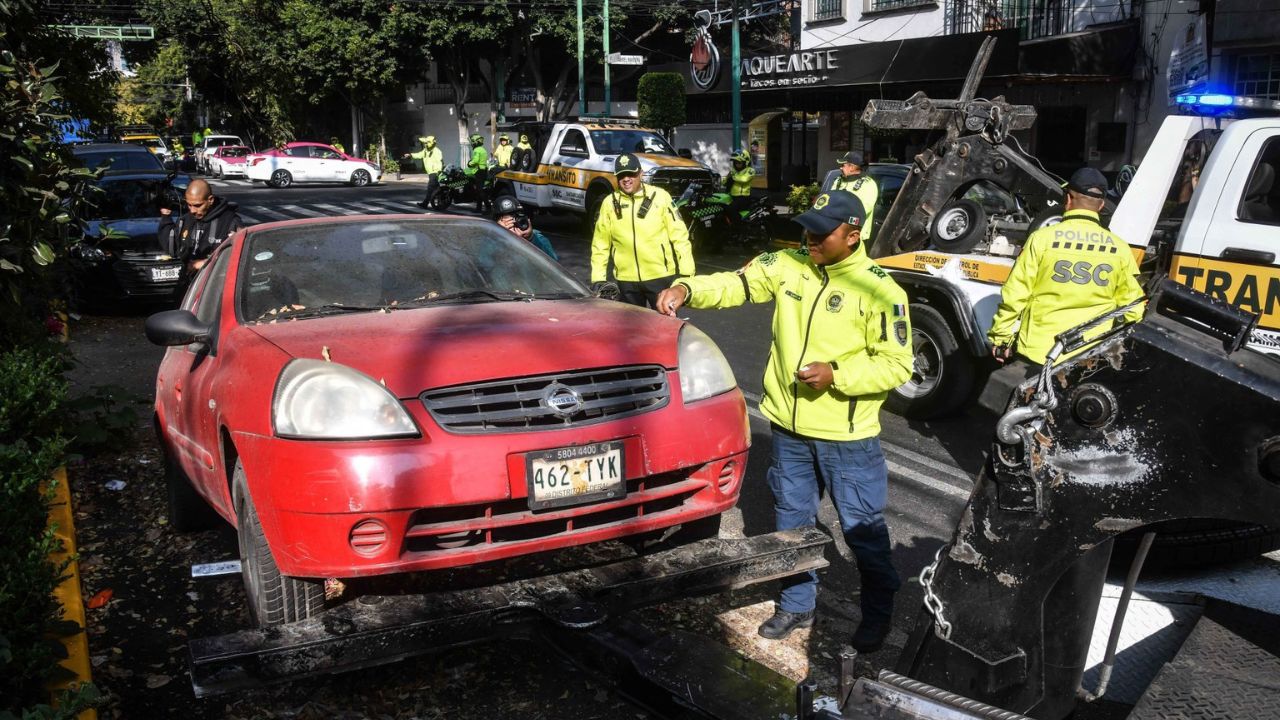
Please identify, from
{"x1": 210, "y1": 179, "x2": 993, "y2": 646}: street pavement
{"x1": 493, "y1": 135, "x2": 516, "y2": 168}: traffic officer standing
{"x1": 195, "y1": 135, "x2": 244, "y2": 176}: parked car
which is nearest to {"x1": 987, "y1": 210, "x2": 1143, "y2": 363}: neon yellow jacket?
{"x1": 210, "y1": 179, "x2": 993, "y2": 646}: street pavement

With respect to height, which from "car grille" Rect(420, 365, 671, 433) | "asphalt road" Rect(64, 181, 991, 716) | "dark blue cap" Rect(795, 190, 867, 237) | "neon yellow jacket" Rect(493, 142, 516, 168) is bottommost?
"asphalt road" Rect(64, 181, 991, 716)

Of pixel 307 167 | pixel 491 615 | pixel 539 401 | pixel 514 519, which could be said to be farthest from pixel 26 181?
pixel 307 167

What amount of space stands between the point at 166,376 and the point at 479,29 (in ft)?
112

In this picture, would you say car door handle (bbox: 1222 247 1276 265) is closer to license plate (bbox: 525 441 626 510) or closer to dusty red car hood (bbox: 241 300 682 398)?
dusty red car hood (bbox: 241 300 682 398)

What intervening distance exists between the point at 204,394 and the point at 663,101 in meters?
Answer: 21.0

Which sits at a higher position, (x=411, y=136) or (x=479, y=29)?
(x=479, y=29)

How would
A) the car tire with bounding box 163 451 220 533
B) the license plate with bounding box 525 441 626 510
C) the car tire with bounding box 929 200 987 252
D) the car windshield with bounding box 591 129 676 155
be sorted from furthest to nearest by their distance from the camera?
the car windshield with bounding box 591 129 676 155, the car tire with bounding box 929 200 987 252, the car tire with bounding box 163 451 220 533, the license plate with bounding box 525 441 626 510

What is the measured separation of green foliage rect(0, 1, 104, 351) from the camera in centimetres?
607

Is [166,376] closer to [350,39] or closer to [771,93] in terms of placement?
[771,93]

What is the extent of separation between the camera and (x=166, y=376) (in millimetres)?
5312

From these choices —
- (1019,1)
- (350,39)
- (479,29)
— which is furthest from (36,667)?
(350,39)

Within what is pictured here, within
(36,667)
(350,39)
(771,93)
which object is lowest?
(36,667)

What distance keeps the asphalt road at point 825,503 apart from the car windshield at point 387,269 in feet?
4.99

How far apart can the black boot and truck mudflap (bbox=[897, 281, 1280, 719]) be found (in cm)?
177
